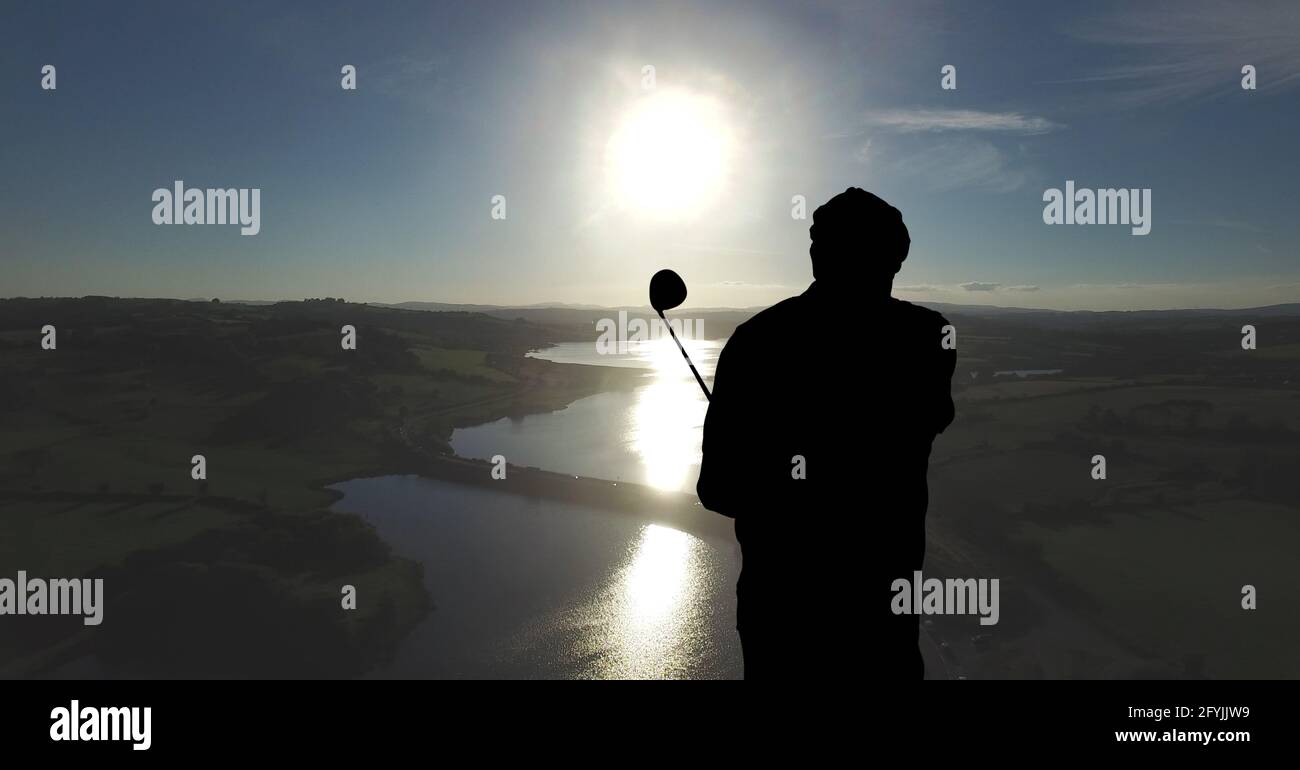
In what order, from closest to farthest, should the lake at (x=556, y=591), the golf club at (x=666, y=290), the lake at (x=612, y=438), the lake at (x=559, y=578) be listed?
the golf club at (x=666, y=290), the lake at (x=556, y=591), the lake at (x=559, y=578), the lake at (x=612, y=438)

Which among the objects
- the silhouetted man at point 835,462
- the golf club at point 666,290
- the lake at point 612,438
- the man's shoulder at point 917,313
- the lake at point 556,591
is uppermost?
the golf club at point 666,290

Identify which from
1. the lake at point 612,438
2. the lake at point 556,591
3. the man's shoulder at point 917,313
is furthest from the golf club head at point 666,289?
the lake at point 612,438

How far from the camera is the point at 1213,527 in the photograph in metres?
54.1

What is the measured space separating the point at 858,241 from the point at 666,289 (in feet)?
3.17

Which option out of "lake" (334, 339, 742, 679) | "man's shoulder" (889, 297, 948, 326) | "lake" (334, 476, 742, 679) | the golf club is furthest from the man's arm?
"lake" (334, 476, 742, 679)

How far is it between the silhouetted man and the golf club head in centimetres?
75

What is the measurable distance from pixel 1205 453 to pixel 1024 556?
43.3 metres

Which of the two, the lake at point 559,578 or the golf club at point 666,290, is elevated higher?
the golf club at point 666,290

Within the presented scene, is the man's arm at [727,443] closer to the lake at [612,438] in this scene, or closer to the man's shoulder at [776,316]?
the man's shoulder at [776,316]

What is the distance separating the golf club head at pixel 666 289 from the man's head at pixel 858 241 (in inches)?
31.1

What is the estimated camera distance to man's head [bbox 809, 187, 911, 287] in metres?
2.26

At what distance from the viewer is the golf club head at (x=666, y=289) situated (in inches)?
117

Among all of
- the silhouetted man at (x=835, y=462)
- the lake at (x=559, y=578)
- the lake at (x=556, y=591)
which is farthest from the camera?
the lake at (x=559, y=578)
